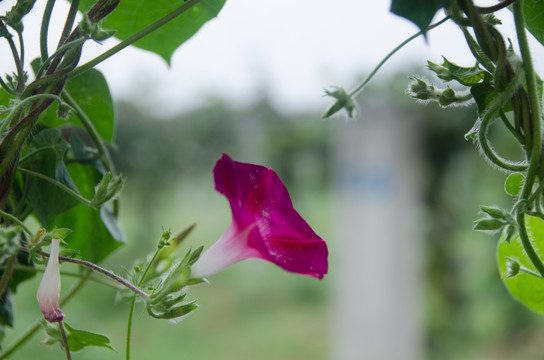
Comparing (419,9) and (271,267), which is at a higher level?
(419,9)

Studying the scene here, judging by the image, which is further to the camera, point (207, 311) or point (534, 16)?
point (207, 311)

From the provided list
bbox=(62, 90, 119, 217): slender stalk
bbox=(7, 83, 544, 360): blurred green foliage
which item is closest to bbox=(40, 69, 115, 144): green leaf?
bbox=(62, 90, 119, 217): slender stalk

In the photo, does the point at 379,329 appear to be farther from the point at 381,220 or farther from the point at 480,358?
the point at 480,358

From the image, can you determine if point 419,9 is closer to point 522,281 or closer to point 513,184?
point 513,184

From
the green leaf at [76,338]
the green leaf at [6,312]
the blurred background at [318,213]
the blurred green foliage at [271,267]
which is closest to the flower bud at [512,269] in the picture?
the green leaf at [76,338]

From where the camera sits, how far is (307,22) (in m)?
6.53

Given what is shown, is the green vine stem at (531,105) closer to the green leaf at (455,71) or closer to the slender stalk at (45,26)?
the green leaf at (455,71)

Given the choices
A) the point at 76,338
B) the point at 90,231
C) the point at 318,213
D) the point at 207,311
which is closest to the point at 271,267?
the point at 318,213

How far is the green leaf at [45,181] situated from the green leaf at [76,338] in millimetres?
86

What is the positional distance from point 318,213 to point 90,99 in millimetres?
7777

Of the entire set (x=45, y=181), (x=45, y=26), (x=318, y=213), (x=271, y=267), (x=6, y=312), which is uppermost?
(x=45, y=26)

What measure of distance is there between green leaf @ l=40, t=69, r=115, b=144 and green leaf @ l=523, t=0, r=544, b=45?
0.33 meters

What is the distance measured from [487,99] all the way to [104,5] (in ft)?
0.76

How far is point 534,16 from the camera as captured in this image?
398 mm
